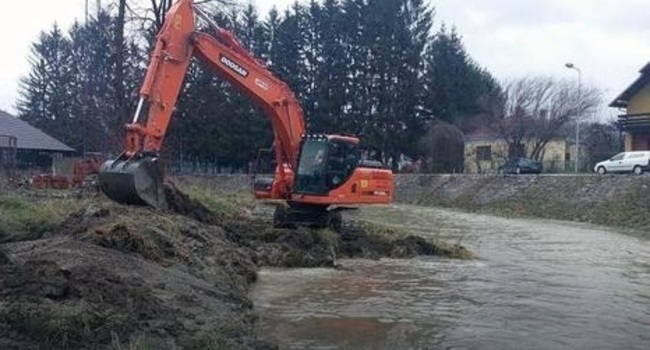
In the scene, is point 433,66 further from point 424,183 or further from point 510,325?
point 510,325

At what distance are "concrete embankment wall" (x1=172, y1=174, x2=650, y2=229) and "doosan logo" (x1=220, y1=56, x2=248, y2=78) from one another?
20.9 m

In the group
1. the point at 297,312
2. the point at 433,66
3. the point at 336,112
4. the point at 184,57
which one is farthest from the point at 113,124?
the point at 433,66

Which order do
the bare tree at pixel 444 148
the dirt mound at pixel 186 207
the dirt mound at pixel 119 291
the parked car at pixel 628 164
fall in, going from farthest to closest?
the bare tree at pixel 444 148, the parked car at pixel 628 164, the dirt mound at pixel 186 207, the dirt mound at pixel 119 291

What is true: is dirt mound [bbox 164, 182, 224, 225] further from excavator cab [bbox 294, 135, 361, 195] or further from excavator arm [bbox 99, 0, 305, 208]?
excavator cab [bbox 294, 135, 361, 195]

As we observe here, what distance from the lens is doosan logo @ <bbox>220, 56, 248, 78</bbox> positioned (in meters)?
19.7

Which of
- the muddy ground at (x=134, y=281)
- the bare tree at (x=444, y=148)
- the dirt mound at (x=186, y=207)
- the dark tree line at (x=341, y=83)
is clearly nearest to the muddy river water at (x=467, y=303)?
the muddy ground at (x=134, y=281)

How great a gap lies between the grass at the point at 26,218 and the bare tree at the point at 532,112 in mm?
49846

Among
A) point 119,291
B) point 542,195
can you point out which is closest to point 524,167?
point 542,195

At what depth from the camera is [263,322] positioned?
10.5 metres

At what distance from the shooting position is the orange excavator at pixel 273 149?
16828 mm

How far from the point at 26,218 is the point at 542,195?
109 ft

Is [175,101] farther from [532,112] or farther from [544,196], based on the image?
[532,112]

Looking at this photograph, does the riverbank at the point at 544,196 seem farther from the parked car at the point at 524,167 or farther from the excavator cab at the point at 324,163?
the excavator cab at the point at 324,163

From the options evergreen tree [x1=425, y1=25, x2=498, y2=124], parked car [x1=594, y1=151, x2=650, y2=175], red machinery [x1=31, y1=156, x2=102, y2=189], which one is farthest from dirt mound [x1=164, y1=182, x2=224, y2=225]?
evergreen tree [x1=425, y1=25, x2=498, y2=124]
